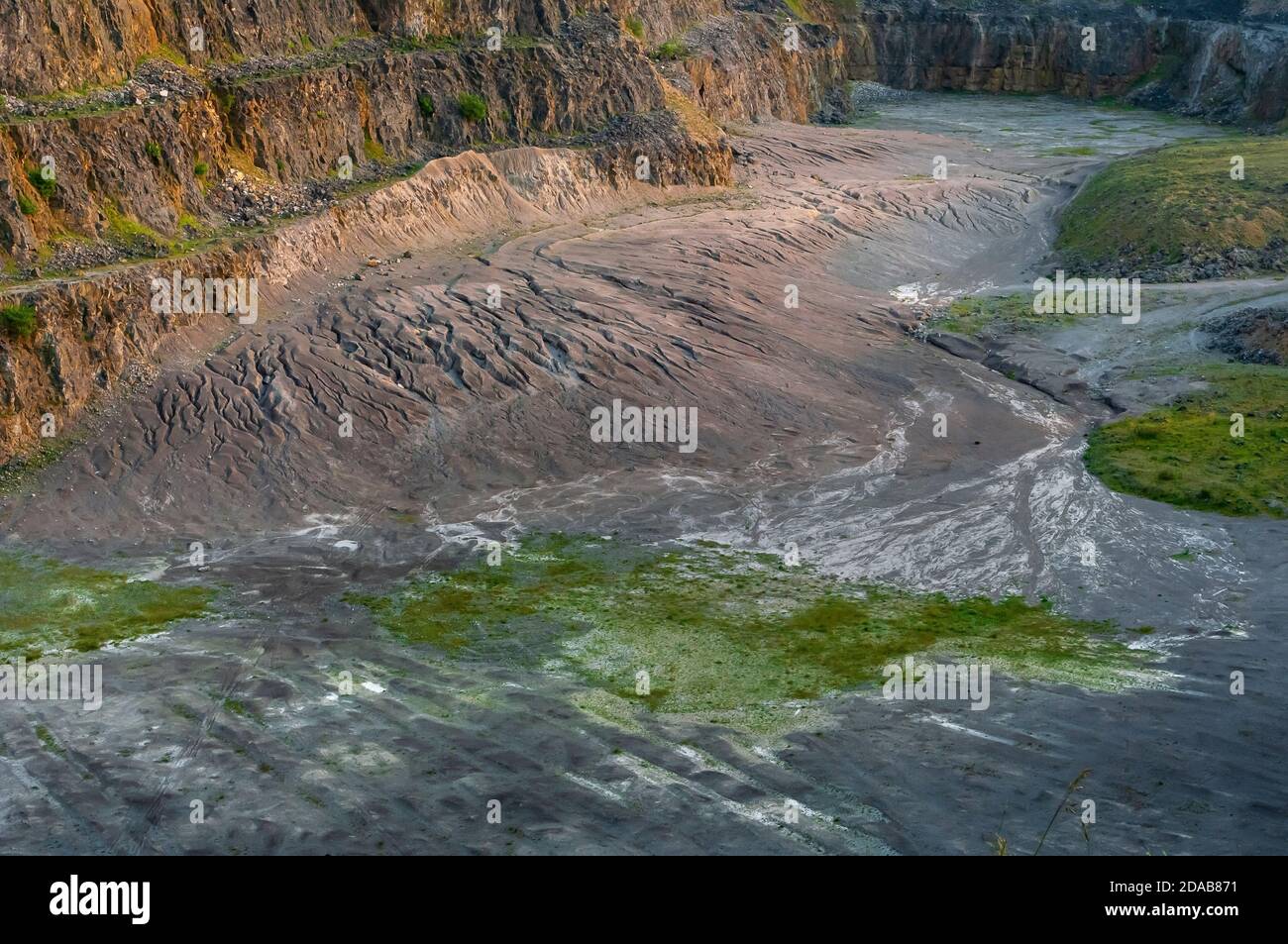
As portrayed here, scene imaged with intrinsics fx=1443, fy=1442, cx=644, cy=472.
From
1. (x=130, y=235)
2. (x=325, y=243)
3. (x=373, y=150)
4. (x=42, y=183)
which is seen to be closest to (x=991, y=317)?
(x=373, y=150)

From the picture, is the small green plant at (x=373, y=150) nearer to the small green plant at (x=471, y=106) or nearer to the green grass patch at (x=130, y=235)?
the small green plant at (x=471, y=106)

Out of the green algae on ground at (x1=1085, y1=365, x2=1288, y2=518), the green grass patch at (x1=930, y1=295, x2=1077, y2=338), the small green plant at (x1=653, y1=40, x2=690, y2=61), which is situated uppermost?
the small green plant at (x1=653, y1=40, x2=690, y2=61)

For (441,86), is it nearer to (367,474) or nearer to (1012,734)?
(367,474)

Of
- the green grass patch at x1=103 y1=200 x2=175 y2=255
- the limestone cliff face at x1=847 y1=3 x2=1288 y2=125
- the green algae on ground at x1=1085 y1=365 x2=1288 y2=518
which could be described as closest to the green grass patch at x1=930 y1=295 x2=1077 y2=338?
the green algae on ground at x1=1085 y1=365 x2=1288 y2=518

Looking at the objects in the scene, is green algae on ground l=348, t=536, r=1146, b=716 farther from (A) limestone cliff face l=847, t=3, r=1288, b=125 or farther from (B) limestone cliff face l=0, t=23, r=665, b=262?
(A) limestone cliff face l=847, t=3, r=1288, b=125

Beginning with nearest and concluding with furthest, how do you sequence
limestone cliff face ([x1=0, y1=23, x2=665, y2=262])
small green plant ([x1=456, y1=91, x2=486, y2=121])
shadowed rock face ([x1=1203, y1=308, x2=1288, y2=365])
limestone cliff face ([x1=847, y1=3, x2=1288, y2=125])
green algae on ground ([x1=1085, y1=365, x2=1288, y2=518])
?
green algae on ground ([x1=1085, y1=365, x2=1288, y2=518]) < limestone cliff face ([x1=0, y1=23, x2=665, y2=262]) < shadowed rock face ([x1=1203, y1=308, x2=1288, y2=365]) < small green plant ([x1=456, y1=91, x2=486, y2=121]) < limestone cliff face ([x1=847, y1=3, x2=1288, y2=125])
